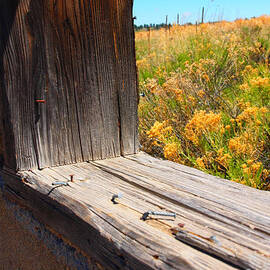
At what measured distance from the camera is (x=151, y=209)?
1.29m

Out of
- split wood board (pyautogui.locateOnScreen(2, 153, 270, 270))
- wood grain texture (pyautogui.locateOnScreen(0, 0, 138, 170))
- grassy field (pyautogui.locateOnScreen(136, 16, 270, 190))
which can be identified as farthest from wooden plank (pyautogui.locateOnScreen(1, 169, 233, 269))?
grassy field (pyautogui.locateOnScreen(136, 16, 270, 190))

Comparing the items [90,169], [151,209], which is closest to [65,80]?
[90,169]

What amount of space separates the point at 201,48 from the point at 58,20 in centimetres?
472

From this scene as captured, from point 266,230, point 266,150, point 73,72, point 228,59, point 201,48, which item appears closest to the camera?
point 266,230

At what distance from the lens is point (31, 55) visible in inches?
63.1

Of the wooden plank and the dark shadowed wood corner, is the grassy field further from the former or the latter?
the wooden plank

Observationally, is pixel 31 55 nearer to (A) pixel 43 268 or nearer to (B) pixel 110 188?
(B) pixel 110 188

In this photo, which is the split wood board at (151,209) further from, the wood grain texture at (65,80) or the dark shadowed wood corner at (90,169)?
the wood grain texture at (65,80)

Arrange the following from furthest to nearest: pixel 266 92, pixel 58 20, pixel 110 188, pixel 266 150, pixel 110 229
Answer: pixel 266 92 < pixel 266 150 < pixel 58 20 < pixel 110 188 < pixel 110 229

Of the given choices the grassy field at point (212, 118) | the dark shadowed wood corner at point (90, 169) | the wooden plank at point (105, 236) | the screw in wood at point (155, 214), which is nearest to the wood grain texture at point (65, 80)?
the dark shadowed wood corner at point (90, 169)

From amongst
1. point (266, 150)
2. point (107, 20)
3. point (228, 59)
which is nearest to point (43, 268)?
point (107, 20)

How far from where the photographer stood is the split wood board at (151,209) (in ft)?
3.23

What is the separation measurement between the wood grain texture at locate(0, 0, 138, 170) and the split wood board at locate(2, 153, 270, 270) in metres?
0.13

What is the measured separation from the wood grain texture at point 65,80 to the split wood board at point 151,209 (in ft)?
0.42
